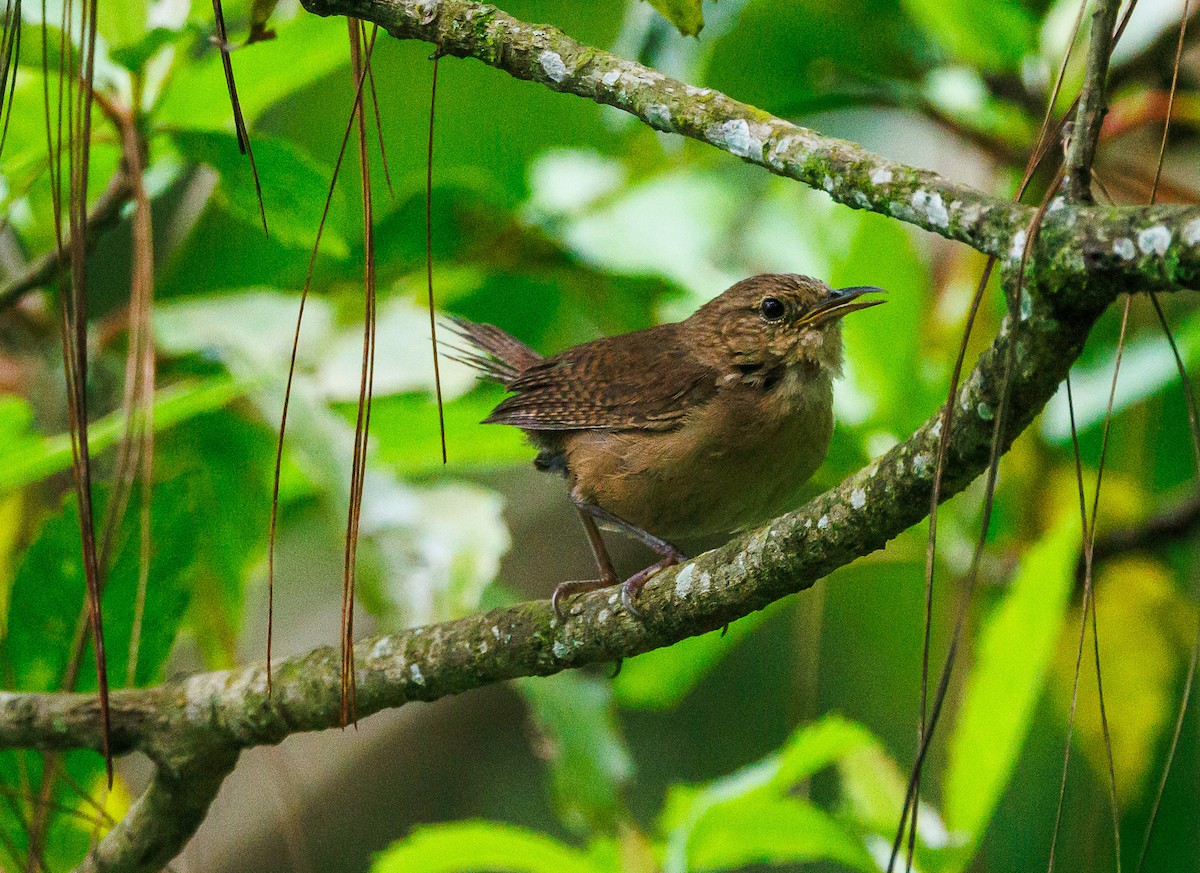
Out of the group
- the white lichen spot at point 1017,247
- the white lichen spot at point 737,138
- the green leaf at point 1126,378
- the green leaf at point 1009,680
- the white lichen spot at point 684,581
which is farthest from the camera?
the green leaf at point 1126,378

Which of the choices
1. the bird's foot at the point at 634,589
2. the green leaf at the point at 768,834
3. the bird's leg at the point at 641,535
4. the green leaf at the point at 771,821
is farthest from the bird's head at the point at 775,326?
the green leaf at the point at 768,834

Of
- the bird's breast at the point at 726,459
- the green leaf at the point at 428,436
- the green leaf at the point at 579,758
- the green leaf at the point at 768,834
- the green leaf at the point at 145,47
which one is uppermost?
the green leaf at the point at 145,47

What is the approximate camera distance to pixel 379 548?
109 inches

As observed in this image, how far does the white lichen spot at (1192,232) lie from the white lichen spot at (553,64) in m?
0.72

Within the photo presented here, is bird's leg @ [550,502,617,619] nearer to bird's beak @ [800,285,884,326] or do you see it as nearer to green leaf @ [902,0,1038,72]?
bird's beak @ [800,285,884,326]

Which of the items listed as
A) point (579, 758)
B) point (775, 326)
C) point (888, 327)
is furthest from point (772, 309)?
point (579, 758)

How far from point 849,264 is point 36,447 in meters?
2.08

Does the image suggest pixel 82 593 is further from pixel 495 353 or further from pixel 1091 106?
pixel 1091 106

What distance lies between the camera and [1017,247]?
1189mm

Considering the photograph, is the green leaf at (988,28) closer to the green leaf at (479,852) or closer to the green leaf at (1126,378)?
the green leaf at (1126,378)

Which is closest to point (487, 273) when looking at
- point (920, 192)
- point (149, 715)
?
point (149, 715)

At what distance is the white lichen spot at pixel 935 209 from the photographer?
4.12ft

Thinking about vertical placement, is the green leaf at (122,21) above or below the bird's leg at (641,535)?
above

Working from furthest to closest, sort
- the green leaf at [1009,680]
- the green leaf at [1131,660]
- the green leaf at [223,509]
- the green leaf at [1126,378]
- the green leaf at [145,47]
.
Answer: the green leaf at [1131,660] < the green leaf at [223,509] < the green leaf at [1126,378] < the green leaf at [1009,680] < the green leaf at [145,47]
